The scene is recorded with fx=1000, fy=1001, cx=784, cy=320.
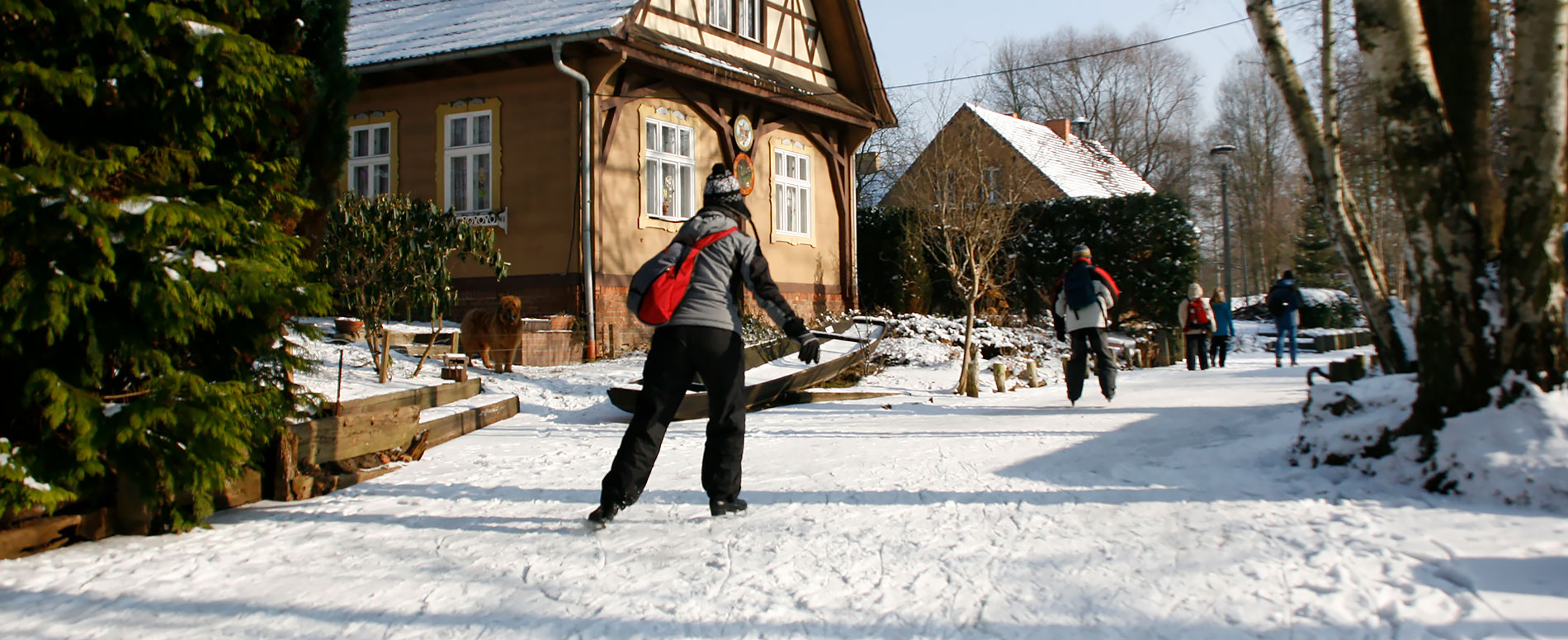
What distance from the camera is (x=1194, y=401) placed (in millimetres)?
9469

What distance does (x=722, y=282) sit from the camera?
4.78 meters

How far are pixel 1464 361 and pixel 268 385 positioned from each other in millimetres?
5847

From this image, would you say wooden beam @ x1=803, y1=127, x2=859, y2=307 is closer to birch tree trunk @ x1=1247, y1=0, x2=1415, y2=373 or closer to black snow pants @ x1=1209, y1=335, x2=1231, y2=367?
black snow pants @ x1=1209, y1=335, x2=1231, y2=367

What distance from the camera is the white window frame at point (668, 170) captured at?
1641cm

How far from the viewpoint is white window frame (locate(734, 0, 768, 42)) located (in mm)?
18469

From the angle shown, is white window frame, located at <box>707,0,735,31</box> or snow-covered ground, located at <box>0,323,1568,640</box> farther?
white window frame, located at <box>707,0,735,31</box>

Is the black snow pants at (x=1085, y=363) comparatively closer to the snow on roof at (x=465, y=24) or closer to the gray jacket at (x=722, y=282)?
the gray jacket at (x=722, y=282)

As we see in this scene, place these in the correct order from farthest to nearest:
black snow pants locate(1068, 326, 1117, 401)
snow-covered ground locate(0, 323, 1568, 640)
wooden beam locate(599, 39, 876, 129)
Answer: wooden beam locate(599, 39, 876, 129) → black snow pants locate(1068, 326, 1117, 401) → snow-covered ground locate(0, 323, 1568, 640)

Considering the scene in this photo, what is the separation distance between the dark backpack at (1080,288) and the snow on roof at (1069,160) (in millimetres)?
24354

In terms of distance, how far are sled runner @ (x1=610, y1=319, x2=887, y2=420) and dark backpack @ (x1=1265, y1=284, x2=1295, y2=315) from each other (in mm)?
7146

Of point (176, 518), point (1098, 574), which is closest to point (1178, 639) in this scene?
point (1098, 574)

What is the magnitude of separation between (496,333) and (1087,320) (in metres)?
6.96

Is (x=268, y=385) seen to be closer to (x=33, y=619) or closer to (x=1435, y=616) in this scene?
(x=33, y=619)

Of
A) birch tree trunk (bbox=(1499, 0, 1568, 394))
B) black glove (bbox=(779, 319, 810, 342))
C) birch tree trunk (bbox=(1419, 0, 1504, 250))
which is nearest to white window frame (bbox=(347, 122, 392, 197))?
black glove (bbox=(779, 319, 810, 342))
